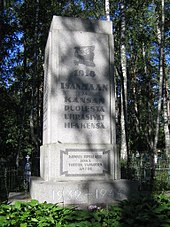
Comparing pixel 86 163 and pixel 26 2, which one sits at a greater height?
pixel 26 2

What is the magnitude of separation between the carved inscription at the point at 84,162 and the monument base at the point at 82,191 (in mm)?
265

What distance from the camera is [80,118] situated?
6297 millimetres

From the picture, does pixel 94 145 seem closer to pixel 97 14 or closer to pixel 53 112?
pixel 53 112

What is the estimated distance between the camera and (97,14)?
71.2 feet

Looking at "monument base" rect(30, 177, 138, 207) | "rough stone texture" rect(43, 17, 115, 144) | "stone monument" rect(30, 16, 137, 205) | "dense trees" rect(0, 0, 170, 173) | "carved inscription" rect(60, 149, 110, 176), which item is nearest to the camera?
"monument base" rect(30, 177, 138, 207)

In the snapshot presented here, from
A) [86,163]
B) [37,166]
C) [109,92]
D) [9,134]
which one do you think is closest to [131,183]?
[86,163]

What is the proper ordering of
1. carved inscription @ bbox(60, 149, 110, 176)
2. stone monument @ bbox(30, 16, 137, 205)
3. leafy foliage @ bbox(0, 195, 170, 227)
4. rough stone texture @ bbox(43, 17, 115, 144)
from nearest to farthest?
leafy foliage @ bbox(0, 195, 170, 227)
stone monument @ bbox(30, 16, 137, 205)
carved inscription @ bbox(60, 149, 110, 176)
rough stone texture @ bbox(43, 17, 115, 144)

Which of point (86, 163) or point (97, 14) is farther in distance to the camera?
point (97, 14)

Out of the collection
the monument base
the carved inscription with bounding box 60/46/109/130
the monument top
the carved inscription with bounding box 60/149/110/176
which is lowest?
the monument base

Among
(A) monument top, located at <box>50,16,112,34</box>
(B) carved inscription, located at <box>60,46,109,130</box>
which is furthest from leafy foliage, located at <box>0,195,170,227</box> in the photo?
(A) monument top, located at <box>50,16,112,34</box>

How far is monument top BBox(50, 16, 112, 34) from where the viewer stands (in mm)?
6551

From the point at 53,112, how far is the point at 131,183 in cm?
214

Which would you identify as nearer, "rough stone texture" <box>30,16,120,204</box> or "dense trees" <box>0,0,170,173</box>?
"rough stone texture" <box>30,16,120,204</box>

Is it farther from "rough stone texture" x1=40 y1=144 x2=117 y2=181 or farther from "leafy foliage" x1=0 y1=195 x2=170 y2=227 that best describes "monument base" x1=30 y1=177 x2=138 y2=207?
"leafy foliage" x1=0 y1=195 x2=170 y2=227
